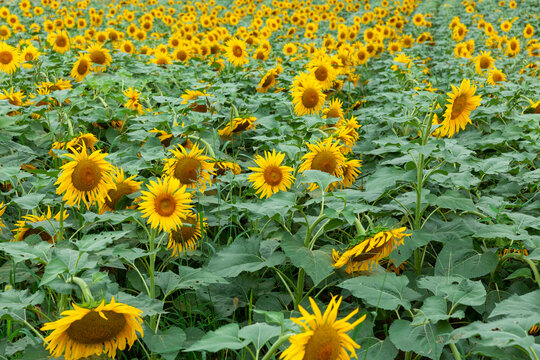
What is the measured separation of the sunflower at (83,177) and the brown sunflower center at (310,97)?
182 centimetres

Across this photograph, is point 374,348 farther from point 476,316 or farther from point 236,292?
A: point 236,292

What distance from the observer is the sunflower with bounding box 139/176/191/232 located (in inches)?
79.7

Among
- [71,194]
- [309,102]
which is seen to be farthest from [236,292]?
[309,102]

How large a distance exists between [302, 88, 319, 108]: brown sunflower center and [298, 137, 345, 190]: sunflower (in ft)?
3.63

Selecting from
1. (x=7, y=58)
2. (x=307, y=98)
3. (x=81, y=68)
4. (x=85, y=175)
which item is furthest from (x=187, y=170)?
(x=7, y=58)

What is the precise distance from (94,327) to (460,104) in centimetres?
188

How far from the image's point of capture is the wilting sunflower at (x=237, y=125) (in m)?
3.55

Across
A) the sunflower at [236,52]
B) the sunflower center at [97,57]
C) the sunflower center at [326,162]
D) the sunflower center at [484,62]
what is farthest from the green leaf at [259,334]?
the sunflower center at [484,62]

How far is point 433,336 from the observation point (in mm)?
1580

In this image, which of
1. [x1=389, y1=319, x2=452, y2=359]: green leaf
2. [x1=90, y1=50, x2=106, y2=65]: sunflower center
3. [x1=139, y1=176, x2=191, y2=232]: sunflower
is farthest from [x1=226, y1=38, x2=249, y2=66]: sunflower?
[x1=389, y1=319, x2=452, y2=359]: green leaf

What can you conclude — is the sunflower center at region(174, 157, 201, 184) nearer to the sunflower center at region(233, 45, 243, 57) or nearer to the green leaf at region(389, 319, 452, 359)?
the green leaf at region(389, 319, 452, 359)

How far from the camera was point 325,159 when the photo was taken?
8.25ft

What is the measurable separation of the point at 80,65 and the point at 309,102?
2.34 meters

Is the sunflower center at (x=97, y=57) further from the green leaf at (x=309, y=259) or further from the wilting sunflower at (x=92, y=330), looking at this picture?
the wilting sunflower at (x=92, y=330)
